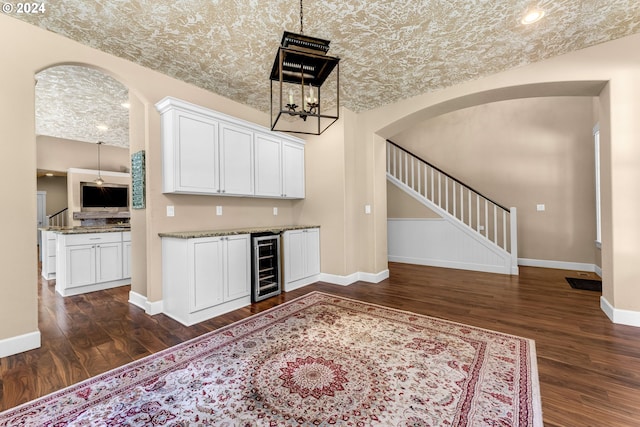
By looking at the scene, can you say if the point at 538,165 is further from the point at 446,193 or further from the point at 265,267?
the point at 265,267

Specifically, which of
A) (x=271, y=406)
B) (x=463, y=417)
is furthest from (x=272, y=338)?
(x=463, y=417)

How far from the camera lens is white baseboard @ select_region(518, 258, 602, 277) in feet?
15.9

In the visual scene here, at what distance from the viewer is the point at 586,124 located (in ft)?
16.2

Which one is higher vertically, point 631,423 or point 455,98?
point 455,98

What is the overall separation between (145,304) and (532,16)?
481 cm

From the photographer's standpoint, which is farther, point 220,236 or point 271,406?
point 220,236

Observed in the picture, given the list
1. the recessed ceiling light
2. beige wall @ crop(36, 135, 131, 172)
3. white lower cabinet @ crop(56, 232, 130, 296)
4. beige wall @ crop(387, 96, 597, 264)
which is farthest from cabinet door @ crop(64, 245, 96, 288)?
beige wall @ crop(387, 96, 597, 264)

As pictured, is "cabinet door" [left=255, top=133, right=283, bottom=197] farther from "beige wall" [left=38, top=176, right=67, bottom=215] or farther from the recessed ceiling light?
"beige wall" [left=38, top=176, right=67, bottom=215]

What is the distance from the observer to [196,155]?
315 cm

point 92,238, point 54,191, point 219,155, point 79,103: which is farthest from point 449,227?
point 54,191

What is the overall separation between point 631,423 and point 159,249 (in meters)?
3.93

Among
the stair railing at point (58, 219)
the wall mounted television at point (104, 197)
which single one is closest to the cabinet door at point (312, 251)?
the wall mounted television at point (104, 197)

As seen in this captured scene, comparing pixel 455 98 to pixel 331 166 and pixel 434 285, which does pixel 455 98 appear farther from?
pixel 434 285

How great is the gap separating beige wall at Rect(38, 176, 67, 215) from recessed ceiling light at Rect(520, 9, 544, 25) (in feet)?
39.8
